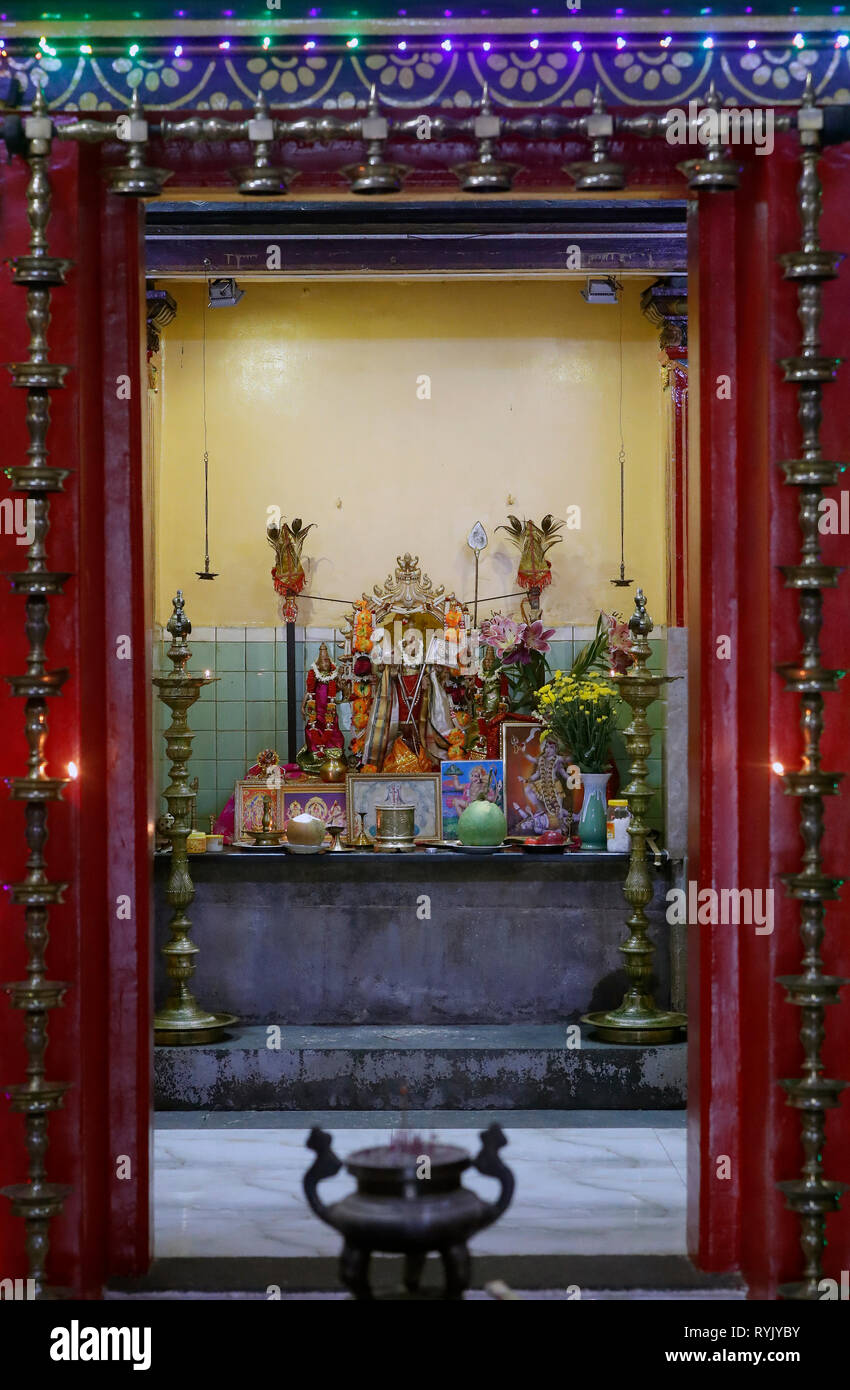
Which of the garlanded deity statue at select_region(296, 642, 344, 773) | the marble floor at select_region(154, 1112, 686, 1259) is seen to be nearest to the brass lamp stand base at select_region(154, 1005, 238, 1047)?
the marble floor at select_region(154, 1112, 686, 1259)

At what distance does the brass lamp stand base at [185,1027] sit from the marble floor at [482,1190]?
614mm

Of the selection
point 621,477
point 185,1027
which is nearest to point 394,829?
point 185,1027

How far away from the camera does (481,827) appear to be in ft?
29.1

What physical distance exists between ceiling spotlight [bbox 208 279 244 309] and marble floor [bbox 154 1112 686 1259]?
15.7ft

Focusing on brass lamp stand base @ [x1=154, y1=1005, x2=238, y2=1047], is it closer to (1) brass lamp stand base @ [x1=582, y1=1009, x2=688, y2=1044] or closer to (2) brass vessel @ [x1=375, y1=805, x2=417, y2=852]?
(2) brass vessel @ [x1=375, y1=805, x2=417, y2=852]

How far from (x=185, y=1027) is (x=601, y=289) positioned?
4766 millimetres

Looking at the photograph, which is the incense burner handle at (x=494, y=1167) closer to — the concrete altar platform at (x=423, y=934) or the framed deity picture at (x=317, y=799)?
the concrete altar platform at (x=423, y=934)

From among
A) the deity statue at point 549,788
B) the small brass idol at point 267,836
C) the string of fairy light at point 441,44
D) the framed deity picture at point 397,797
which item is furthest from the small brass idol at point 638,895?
the string of fairy light at point 441,44

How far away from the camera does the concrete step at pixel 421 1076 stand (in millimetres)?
8086

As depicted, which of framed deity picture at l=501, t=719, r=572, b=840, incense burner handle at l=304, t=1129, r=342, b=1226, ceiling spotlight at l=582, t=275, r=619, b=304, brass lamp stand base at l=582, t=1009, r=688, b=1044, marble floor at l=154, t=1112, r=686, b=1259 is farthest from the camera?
ceiling spotlight at l=582, t=275, r=619, b=304

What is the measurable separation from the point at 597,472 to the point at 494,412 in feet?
2.31

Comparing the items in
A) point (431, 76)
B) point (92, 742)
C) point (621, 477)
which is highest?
point (431, 76)

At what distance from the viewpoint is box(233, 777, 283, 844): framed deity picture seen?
935cm

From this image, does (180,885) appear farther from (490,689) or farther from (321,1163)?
(321,1163)
